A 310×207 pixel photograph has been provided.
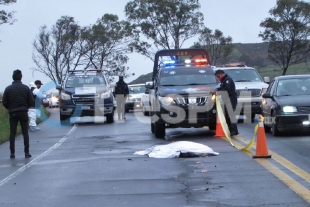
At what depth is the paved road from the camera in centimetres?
800

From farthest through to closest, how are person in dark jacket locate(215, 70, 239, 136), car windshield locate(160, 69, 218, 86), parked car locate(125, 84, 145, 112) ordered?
parked car locate(125, 84, 145, 112) → car windshield locate(160, 69, 218, 86) → person in dark jacket locate(215, 70, 239, 136)

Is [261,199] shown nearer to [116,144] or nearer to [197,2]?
[116,144]

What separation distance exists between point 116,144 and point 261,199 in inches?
318

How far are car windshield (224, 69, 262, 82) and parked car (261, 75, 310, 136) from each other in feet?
19.1

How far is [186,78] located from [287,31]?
31059 millimetres

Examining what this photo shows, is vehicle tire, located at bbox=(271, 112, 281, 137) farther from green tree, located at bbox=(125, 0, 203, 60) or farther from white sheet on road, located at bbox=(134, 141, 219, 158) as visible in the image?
green tree, located at bbox=(125, 0, 203, 60)

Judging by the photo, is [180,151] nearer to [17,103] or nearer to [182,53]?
[17,103]

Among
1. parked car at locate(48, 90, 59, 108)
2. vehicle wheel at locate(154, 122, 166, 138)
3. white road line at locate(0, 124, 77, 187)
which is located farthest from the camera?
parked car at locate(48, 90, 59, 108)

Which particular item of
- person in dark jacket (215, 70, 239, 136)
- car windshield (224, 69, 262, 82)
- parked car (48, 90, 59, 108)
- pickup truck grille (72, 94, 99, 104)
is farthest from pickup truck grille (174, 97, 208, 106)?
parked car (48, 90, 59, 108)

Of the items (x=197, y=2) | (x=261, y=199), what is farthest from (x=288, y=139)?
(x=197, y=2)

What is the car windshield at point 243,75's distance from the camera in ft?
76.4

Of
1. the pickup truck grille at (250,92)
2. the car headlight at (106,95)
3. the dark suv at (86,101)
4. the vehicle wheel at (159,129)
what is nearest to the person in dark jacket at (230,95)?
the vehicle wheel at (159,129)

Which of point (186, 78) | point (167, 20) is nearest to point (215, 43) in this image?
point (167, 20)

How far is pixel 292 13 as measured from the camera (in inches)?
1818
